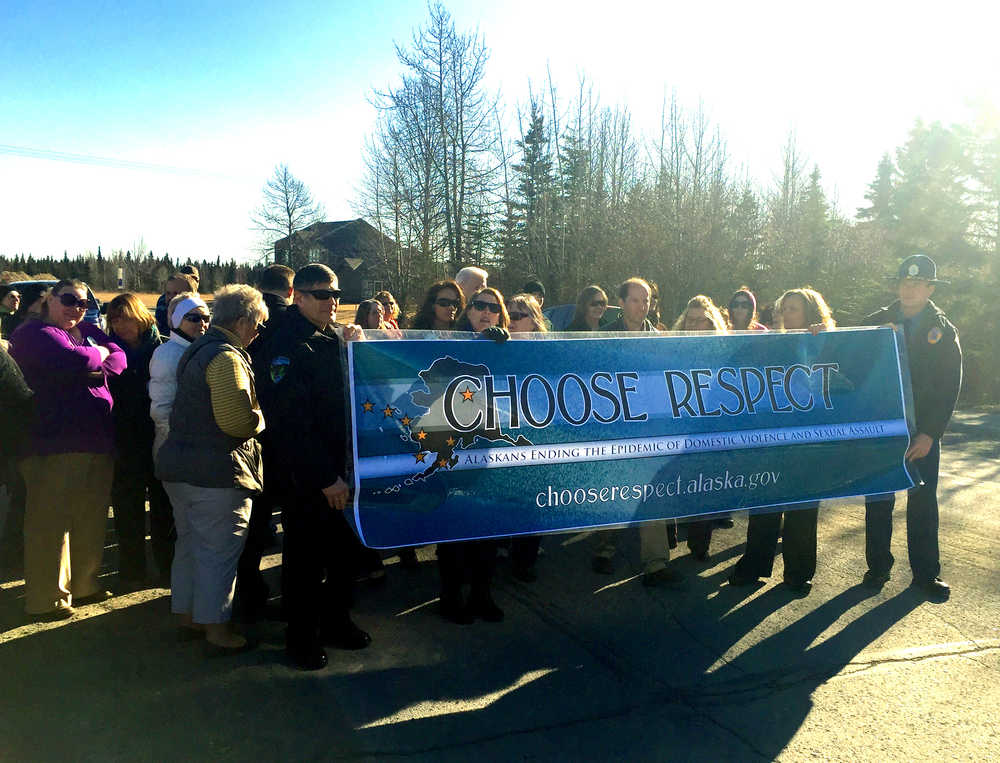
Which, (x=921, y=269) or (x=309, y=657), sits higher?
(x=921, y=269)

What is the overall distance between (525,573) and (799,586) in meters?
1.93

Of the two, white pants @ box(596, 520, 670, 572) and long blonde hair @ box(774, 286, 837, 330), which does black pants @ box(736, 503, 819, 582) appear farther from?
long blonde hair @ box(774, 286, 837, 330)

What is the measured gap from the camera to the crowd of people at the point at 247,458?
3875mm

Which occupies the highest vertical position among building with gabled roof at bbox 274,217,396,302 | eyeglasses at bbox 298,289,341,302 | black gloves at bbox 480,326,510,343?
building with gabled roof at bbox 274,217,396,302

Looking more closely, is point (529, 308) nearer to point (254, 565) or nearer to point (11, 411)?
point (254, 565)

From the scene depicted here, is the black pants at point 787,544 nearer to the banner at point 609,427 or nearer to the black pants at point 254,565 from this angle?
the banner at point 609,427

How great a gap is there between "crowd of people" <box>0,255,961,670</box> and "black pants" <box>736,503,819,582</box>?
0.03 ft

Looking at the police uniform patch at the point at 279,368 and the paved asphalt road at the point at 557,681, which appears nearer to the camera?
the paved asphalt road at the point at 557,681

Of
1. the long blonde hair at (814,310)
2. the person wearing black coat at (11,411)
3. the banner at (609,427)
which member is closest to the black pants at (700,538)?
the banner at (609,427)

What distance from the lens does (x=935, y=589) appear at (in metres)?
4.95

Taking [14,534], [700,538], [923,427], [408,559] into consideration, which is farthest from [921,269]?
[14,534]

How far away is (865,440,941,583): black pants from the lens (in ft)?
16.6

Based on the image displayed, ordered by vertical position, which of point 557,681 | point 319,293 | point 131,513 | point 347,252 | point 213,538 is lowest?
point 557,681

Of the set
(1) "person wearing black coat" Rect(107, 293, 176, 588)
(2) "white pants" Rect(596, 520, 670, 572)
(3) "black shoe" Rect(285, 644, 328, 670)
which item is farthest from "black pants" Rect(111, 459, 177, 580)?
(2) "white pants" Rect(596, 520, 670, 572)
